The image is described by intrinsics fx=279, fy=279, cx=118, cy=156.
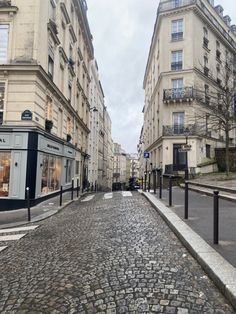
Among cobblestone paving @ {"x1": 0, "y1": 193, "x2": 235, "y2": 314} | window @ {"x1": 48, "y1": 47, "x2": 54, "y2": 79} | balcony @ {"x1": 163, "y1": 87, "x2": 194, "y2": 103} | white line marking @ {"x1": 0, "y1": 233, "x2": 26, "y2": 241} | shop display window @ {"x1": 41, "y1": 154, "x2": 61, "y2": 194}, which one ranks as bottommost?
white line marking @ {"x1": 0, "y1": 233, "x2": 26, "y2": 241}

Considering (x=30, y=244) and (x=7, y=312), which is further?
(x=30, y=244)

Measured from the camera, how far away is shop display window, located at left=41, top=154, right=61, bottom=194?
1409 centimetres

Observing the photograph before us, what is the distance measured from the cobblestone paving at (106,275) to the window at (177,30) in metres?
28.7

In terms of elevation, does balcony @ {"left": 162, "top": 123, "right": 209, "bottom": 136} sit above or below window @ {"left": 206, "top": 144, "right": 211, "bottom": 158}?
above

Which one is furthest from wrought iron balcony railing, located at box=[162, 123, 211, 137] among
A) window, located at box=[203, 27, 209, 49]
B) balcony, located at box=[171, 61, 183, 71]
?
window, located at box=[203, 27, 209, 49]

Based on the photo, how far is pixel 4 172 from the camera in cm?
1235

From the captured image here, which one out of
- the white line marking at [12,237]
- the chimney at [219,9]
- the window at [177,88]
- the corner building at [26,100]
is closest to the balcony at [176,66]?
the window at [177,88]

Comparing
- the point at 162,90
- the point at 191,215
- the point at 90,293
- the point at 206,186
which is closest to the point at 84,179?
the point at 162,90

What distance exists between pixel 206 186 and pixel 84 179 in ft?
51.8

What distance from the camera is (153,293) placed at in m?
3.37

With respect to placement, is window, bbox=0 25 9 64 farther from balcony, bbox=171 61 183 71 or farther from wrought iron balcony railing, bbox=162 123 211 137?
balcony, bbox=171 61 183 71

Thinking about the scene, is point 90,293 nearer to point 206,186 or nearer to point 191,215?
point 191,215

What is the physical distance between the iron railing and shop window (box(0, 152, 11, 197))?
20818 millimetres

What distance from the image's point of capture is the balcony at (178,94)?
29047 mm
